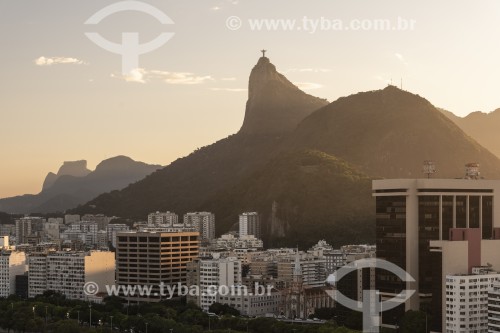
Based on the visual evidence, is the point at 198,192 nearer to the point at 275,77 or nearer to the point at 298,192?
the point at 275,77

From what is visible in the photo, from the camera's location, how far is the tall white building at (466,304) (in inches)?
1581

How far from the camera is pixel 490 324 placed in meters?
39.1

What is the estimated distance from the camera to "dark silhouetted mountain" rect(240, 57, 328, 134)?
Result: 14025 cm

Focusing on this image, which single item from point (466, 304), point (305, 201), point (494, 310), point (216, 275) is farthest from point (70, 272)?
point (305, 201)

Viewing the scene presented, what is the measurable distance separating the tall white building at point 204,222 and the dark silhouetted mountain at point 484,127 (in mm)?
49380

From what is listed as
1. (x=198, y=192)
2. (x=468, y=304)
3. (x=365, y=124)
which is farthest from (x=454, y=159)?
(x=468, y=304)

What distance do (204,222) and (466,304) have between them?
64940 millimetres

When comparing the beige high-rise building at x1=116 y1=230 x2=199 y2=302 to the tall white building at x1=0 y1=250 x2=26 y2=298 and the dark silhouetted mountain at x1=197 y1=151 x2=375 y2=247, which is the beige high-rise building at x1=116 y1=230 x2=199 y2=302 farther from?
the dark silhouetted mountain at x1=197 y1=151 x2=375 y2=247

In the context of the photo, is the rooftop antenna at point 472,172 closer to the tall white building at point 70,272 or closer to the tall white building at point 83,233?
the tall white building at point 70,272

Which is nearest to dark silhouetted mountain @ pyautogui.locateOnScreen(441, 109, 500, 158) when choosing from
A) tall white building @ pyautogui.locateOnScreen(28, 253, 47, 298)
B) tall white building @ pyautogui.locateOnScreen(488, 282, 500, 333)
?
tall white building @ pyautogui.locateOnScreen(28, 253, 47, 298)

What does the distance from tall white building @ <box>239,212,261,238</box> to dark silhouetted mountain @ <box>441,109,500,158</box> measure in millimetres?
50052

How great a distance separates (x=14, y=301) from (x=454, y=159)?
6241 cm

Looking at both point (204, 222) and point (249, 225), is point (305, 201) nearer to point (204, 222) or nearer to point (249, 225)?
point (249, 225)

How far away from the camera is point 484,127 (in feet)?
470
